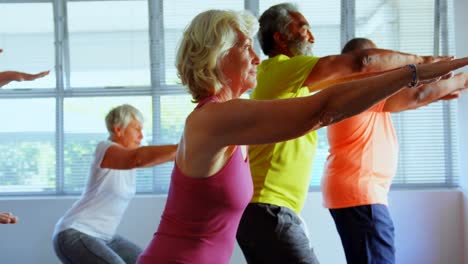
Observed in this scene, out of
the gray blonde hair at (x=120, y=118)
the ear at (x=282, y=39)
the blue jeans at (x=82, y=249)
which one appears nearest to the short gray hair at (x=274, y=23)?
the ear at (x=282, y=39)

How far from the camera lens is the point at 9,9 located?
4.99 meters

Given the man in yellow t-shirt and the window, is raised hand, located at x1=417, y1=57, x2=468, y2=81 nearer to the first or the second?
the man in yellow t-shirt

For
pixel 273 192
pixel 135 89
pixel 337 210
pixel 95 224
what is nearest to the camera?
pixel 273 192

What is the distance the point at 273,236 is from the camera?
2279 mm

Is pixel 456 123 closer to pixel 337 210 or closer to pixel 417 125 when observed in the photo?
pixel 417 125

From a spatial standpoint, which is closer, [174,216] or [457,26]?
[174,216]

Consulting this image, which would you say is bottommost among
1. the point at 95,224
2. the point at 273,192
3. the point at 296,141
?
the point at 95,224

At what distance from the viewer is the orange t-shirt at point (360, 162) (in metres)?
2.81

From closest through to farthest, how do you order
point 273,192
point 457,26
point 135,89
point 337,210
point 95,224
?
point 273,192 → point 337,210 → point 95,224 → point 457,26 → point 135,89

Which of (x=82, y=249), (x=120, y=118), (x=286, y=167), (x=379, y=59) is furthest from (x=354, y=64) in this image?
(x=82, y=249)

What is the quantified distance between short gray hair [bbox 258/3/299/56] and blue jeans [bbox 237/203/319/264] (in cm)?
74

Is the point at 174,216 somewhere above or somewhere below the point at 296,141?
below

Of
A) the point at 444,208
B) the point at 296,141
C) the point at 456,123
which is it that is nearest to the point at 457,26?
the point at 456,123

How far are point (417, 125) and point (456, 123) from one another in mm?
270
